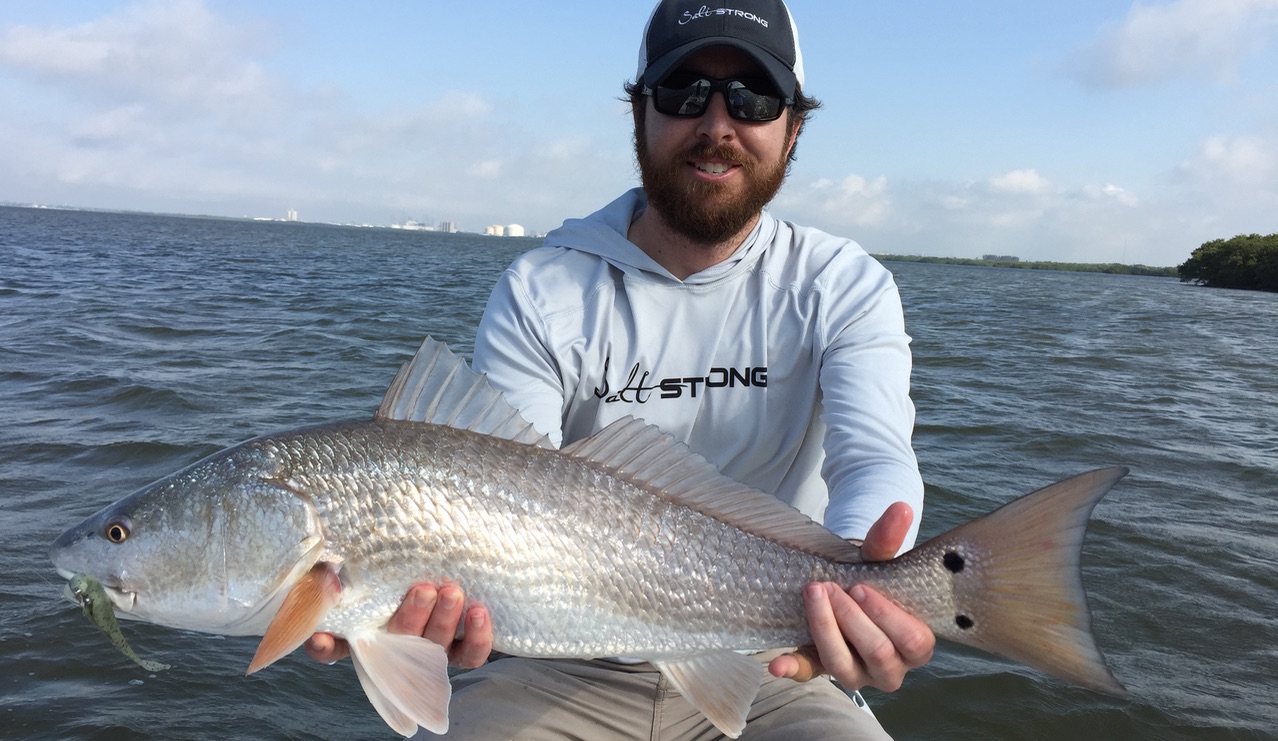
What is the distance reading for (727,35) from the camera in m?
3.60

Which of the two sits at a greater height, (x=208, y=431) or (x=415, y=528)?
(x=415, y=528)

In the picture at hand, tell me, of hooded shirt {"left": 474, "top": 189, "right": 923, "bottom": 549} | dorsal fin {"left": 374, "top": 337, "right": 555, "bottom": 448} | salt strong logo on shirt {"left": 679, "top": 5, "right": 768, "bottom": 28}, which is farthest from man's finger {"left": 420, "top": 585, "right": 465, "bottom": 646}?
salt strong logo on shirt {"left": 679, "top": 5, "right": 768, "bottom": 28}

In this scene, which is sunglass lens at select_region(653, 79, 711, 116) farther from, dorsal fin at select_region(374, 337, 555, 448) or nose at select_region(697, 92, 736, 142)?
dorsal fin at select_region(374, 337, 555, 448)

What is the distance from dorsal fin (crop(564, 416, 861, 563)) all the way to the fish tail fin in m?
0.42

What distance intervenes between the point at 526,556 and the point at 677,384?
1.38 m

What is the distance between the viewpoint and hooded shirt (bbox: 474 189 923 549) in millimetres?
3619

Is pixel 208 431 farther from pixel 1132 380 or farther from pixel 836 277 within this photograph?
pixel 1132 380

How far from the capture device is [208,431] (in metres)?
9.77

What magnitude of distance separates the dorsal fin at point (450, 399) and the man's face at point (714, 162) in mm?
1467

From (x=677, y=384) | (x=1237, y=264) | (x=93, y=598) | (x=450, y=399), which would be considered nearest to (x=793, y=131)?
(x=677, y=384)

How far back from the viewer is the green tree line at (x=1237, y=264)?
66.8m

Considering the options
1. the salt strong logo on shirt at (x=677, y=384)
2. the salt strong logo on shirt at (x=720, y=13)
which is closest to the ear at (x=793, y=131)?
the salt strong logo on shirt at (x=720, y=13)

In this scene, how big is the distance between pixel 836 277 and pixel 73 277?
104ft

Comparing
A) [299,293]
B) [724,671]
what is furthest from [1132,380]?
[299,293]
